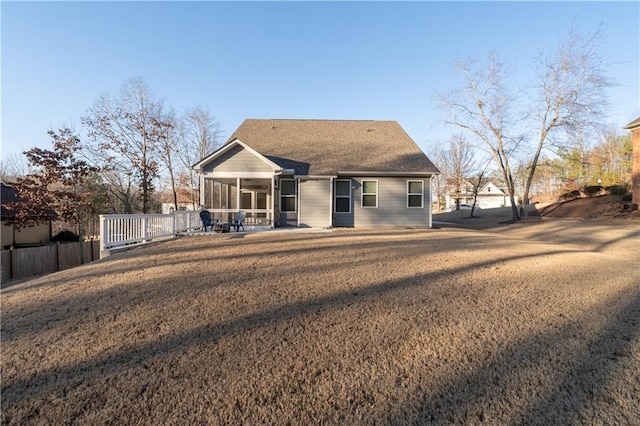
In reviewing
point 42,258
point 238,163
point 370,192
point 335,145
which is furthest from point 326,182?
point 42,258

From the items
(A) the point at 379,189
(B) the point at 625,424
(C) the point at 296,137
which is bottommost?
(B) the point at 625,424

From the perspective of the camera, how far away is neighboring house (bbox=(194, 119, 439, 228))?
13.8 m

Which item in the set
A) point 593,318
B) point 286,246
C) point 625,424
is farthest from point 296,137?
point 625,424

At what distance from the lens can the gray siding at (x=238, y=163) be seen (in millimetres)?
13680

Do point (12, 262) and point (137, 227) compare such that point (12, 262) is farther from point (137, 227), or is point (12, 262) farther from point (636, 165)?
point (636, 165)

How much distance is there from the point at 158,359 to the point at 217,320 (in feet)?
2.66

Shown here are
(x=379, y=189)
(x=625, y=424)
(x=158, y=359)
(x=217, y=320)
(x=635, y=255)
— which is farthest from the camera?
(x=379, y=189)

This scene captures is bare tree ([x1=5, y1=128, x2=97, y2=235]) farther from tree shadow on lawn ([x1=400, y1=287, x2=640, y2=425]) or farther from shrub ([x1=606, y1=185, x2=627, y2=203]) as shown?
shrub ([x1=606, y1=185, x2=627, y2=203])

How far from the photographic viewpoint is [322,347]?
2865 mm

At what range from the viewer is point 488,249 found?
791 cm

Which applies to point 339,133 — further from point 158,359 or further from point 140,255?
point 158,359

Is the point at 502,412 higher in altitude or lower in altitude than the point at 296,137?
lower

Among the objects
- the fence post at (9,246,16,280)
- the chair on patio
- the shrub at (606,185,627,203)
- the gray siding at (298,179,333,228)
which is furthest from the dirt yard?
the shrub at (606,185,627,203)

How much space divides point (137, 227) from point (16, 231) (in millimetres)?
15025
